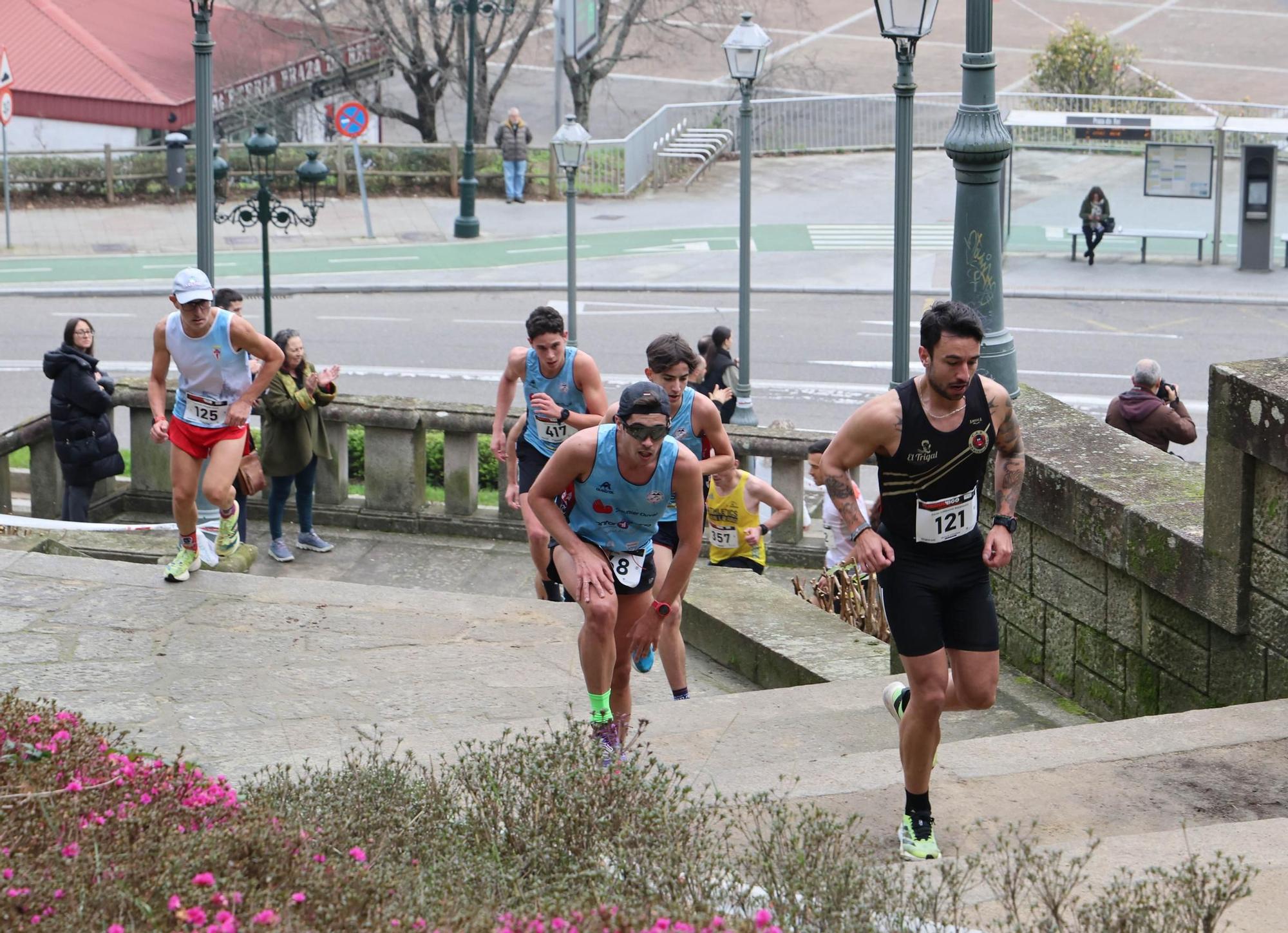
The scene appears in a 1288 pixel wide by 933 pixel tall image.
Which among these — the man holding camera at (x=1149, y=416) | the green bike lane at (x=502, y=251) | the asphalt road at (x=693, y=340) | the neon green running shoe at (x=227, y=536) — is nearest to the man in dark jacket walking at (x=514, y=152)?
the green bike lane at (x=502, y=251)

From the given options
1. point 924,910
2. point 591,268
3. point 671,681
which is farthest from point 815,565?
point 591,268

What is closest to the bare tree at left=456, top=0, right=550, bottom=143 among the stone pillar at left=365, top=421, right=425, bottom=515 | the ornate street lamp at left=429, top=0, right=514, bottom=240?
the ornate street lamp at left=429, top=0, right=514, bottom=240

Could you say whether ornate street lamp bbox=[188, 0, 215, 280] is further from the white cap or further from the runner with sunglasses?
the runner with sunglasses

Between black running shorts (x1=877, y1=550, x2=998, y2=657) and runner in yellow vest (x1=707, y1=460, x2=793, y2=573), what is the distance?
3.68 metres

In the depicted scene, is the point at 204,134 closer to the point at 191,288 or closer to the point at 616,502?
the point at 191,288

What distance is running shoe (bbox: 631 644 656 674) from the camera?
22.6 feet

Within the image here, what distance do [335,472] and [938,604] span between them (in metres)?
7.71

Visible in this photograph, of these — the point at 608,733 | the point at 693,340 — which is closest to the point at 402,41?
the point at 693,340

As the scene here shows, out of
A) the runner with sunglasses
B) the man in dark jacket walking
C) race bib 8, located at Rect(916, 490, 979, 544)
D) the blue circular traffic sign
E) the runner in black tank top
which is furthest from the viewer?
the man in dark jacket walking

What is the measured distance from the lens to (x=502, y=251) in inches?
1266

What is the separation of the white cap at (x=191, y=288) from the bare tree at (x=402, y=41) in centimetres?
2921

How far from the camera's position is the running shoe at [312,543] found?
1220cm

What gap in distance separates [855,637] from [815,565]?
3.11m

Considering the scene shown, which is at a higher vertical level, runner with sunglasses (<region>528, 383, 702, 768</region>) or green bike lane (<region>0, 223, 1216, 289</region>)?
green bike lane (<region>0, 223, 1216, 289</region>)
